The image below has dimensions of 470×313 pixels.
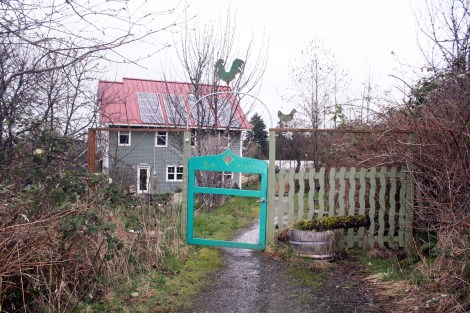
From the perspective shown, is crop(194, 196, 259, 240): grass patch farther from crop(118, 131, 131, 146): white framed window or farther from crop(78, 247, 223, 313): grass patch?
crop(118, 131, 131, 146): white framed window

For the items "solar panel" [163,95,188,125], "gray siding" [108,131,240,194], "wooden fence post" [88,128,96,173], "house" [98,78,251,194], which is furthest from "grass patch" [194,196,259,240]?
"solar panel" [163,95,188,125]

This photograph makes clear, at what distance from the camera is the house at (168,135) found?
26.5 feet

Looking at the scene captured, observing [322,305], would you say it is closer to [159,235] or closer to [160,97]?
[159,235]

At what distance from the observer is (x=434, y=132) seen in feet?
18.7

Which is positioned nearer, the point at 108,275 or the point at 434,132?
the point at 108,275

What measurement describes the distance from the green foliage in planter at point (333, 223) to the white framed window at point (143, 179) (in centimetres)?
261

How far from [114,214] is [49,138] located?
1.45m

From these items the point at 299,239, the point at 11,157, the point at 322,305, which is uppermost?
the point at 11,157

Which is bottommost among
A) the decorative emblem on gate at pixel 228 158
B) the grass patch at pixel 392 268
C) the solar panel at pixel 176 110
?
the grass patch at pixel 392 268

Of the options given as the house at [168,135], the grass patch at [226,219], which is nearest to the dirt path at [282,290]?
the grass patch at [226,219]

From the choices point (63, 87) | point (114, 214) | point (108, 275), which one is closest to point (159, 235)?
point (114, 214)

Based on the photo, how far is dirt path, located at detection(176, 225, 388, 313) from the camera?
469 cm

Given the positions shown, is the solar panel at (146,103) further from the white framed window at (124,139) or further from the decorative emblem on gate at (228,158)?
the decorative emblem on gate at (228,158)

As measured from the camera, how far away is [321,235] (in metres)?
6.35
